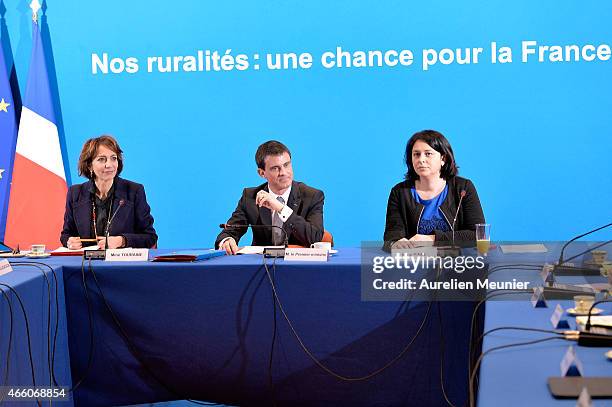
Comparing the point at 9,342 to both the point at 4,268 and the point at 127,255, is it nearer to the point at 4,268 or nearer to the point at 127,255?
the point at 4,268

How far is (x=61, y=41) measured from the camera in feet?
16.2

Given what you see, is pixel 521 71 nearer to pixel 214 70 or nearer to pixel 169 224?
pixel 214 70

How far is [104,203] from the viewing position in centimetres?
387

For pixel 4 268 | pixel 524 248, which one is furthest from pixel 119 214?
pixel 524 248

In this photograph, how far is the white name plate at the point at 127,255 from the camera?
306 centimetres

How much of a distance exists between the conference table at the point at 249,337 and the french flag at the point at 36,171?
1940 millimetres

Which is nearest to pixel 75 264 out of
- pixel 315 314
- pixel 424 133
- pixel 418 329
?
pixel 315 314

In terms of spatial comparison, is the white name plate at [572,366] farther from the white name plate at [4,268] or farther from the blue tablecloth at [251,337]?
the white name plate at [4,268]

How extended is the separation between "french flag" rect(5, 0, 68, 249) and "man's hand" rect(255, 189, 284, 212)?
1.86m

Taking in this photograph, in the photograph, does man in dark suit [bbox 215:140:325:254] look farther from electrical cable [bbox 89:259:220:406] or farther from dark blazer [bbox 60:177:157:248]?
electrical cable [bbox 89:259:220:406]

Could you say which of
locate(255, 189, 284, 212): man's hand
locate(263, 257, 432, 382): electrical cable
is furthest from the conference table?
locate(255, 189, 284, 212): man's hand

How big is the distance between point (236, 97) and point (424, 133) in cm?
158

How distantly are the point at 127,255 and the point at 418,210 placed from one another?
1343mm

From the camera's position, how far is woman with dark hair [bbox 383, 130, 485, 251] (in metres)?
3.52
